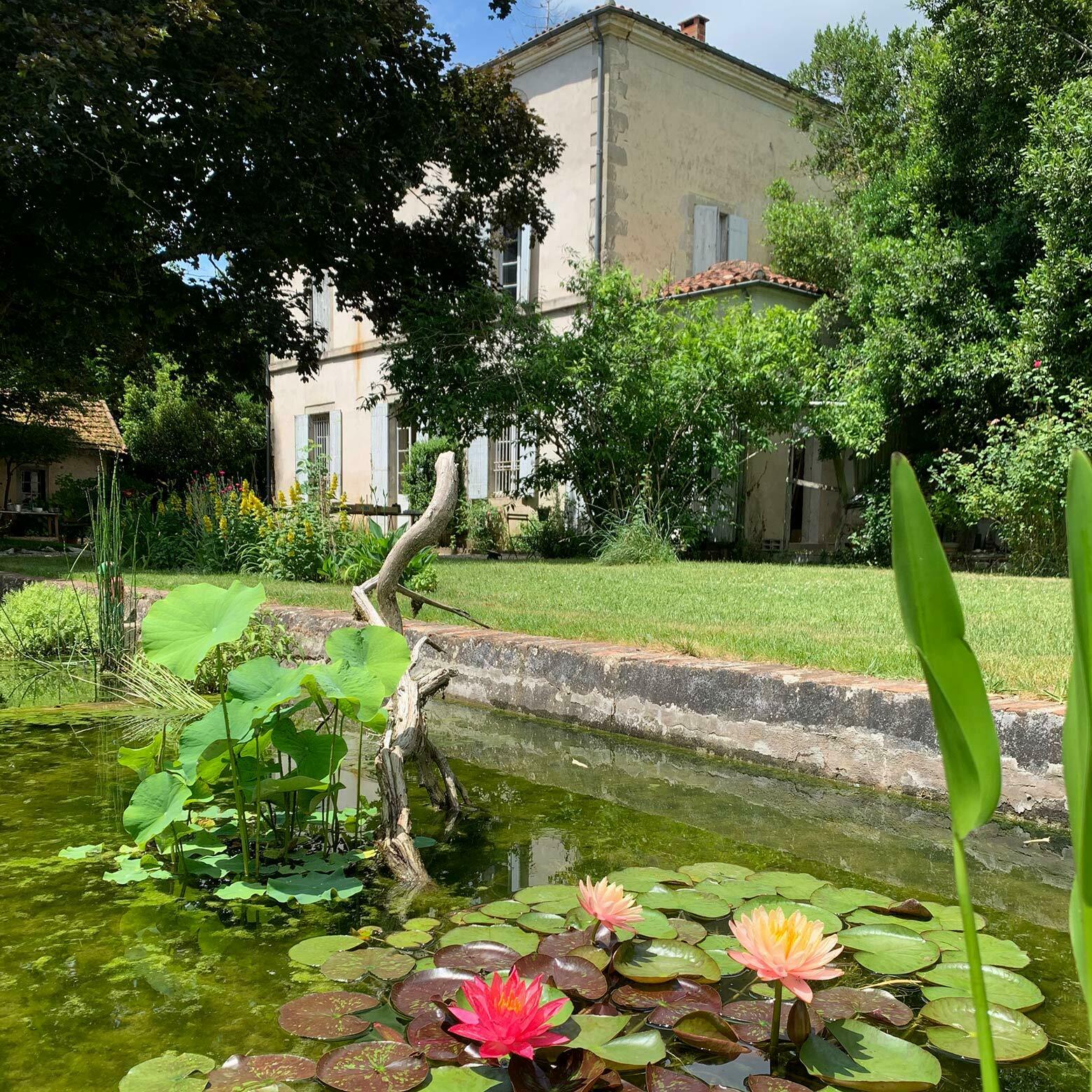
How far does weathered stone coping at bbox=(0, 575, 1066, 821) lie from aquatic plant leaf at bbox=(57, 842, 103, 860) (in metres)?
2.10

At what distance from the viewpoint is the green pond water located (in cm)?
154

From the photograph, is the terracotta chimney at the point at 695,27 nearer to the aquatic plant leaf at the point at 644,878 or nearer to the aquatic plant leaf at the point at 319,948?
the aquatic plant leaf at the point at 644,878

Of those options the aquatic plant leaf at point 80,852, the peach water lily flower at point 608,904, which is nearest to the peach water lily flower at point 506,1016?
the peach water lily flower at point 608,904

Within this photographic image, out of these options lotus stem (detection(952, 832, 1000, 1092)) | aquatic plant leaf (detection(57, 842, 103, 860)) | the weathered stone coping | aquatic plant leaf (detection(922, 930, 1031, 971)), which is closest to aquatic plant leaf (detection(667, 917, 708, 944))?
aquatic plant leaf (detection(922, 930, 1031, 971))

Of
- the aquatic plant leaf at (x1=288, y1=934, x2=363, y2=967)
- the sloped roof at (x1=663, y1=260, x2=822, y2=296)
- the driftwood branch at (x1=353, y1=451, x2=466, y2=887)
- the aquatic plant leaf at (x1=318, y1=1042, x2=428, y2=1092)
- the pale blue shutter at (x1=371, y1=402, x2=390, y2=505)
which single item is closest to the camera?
the aquatic plant leaf at (x1=318, y1=1042, x2=428, y2=1092)

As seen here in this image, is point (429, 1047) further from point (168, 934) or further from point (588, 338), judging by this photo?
point (588, 338)

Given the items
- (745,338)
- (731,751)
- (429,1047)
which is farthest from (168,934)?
(745,338)

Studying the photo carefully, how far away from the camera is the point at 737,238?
588 inches

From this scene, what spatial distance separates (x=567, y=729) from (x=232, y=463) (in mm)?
18059

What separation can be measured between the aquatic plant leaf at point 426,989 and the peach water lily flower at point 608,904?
0.78 ft

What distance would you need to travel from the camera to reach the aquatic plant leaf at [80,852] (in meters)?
2.36

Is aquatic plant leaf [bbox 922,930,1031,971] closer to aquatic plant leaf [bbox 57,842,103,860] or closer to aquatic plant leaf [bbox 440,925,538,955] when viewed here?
aquatic plant leaf [bbox 440,925,538,955]

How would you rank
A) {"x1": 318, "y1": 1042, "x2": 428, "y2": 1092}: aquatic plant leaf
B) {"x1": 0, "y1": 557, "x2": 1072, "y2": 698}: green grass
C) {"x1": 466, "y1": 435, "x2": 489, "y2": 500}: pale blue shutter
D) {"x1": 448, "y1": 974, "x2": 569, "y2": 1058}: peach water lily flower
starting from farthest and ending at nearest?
{"x1": 466, "y1": 435, "x2": 489, "y2": 500}: pale blue shutter < {"x1": 0, "y1": 557, "x2": 1072, "y2": 698}: green grass < {"x1": 318, "y1": 1042, "x2": 428, "y2": 1092}: aquatic plant leaf < {"x1": 448, "y1": 974, "x2": 569, "y2": 1058}: peach water lily flower

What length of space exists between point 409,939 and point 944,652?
1503 mm
